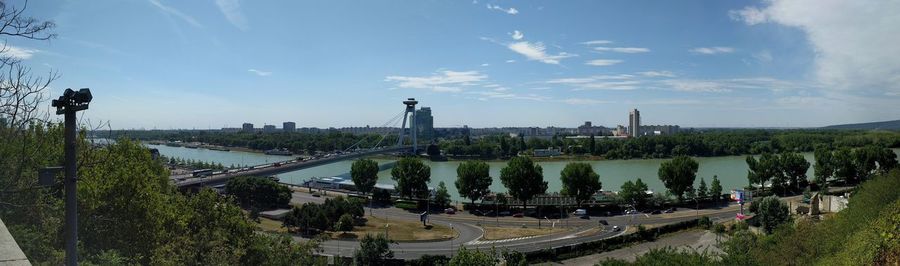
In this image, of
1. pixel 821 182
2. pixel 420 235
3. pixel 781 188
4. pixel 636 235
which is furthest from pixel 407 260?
pixel 821 182

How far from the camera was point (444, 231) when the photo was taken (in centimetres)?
1098

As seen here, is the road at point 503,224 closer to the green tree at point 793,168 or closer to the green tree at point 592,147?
the green tree at point 793,168

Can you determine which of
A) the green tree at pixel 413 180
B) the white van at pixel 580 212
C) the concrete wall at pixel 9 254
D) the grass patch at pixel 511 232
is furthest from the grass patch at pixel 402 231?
the concrete wall at pixel 9 254

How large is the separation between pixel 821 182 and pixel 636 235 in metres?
11.7

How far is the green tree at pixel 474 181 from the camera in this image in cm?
1469

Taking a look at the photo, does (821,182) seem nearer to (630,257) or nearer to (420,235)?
(630,257)

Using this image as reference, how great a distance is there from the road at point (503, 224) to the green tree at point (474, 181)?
1160 mm

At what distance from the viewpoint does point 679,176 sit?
14953 mm

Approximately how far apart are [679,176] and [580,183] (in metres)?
3.22

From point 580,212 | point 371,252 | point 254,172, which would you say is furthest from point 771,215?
point 254,172

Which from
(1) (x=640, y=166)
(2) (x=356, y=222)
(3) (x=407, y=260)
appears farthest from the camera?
(1) (x=640, y=166)

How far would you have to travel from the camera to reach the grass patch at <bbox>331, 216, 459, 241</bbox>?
10.3 m

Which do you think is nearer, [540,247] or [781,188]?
[540,247]

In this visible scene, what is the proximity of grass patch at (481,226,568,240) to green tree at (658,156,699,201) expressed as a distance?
18.4 feet
